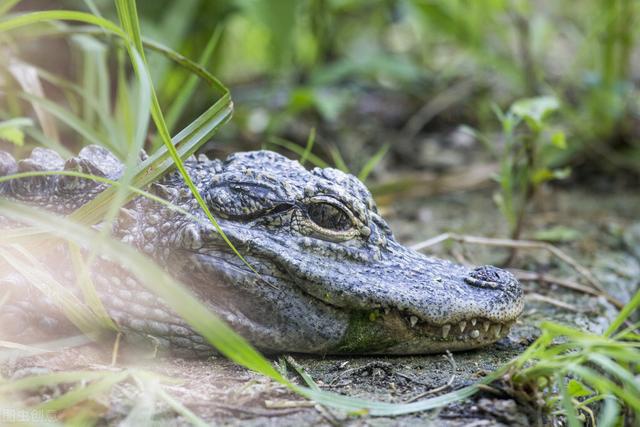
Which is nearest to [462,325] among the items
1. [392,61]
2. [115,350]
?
[115,350]

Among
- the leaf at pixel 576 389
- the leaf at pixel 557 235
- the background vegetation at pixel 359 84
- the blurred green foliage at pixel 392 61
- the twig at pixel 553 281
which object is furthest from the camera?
the blurred green foliage at pixel 392 61

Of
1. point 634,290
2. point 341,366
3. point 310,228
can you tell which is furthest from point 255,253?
point 634,290

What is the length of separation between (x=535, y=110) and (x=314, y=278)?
2011 mm

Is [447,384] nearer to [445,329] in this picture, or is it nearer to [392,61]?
[445,329]

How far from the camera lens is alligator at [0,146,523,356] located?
269 centimetres

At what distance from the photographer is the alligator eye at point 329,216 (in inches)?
111

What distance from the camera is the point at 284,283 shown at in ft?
8.96

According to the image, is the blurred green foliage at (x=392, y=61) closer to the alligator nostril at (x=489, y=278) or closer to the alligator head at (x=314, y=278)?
the alligator head at (x=314, y=278)

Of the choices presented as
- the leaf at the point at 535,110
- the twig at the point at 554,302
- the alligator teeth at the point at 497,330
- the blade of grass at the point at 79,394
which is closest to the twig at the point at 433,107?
the leaf at the point at 535,110

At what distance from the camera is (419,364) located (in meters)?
2.77

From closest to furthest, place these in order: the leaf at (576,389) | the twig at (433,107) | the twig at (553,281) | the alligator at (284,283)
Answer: the leaf at (576,389) → the alligator at (284,283) → the twig at (553,281) → the twig at (433,107)

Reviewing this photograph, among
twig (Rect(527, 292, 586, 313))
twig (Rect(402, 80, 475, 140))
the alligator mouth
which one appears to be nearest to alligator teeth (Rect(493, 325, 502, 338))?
the alligator mouth

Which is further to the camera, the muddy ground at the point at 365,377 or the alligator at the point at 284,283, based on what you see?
the alligator at the point at 284,283

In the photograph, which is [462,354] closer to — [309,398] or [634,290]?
[309,398]
